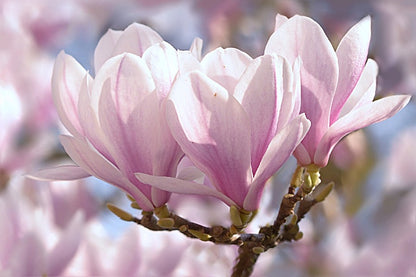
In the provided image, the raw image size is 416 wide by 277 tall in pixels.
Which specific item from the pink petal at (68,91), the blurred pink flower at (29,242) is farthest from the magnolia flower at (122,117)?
the blurred pink flower at (29,242)

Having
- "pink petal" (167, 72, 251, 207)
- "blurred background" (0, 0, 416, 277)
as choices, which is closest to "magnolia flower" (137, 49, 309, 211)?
"pink petal" (167, 72, 251, 207)

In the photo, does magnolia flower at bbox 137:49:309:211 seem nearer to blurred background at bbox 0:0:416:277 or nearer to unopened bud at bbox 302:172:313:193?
unopened bud at bbox 302:172:313:193

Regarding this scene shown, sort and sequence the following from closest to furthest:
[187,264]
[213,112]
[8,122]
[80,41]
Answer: [213,112] → [187,264] → [8,122] → [80,41]

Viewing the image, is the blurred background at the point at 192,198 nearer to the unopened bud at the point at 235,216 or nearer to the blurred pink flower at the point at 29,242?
the blurred pink flower at the point at 29,242

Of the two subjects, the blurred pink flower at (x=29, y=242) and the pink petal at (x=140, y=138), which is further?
the blurred pink flower at (x=29, y=242)

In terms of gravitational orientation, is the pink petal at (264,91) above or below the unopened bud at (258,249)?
above

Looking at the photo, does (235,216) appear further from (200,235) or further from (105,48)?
(105,48)

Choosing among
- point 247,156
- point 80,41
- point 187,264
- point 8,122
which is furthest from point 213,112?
point 80,41

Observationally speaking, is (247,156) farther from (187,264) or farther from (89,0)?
(89,0)
